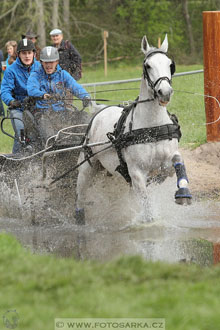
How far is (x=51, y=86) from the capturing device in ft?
28.9

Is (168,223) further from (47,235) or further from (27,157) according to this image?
(27,157)

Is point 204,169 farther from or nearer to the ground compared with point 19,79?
nearer to the ground

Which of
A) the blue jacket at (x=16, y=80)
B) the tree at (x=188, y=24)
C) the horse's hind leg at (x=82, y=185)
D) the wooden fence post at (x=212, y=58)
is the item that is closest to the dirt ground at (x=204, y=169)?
the wooden fence post at (x=212, y=58)

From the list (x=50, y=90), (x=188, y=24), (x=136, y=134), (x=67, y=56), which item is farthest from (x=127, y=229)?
(x=188, y=24)

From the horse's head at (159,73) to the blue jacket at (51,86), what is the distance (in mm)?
1862

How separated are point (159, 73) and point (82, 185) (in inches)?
92.7

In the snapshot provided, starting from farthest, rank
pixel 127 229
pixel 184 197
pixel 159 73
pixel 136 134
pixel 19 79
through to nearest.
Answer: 1. pixel 19 79
2. pixel 127 229
3. pixel 136 134
4. pixel 184 197
5. pixel 159 73

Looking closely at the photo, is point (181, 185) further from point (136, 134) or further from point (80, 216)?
point (80, 216)

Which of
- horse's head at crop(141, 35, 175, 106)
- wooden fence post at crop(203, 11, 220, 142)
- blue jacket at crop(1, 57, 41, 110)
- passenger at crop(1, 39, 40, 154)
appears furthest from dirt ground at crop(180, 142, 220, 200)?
horse's head at crop(141, 35, 175, 106)

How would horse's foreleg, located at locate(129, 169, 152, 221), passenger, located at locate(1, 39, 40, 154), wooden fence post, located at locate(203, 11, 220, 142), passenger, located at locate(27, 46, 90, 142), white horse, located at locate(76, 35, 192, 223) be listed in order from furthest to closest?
wooden fence post, located at locate(203, 11, 220, 142) < passenger, located at locate(1, 39, 40, 154) < passenger, located at locate(27, 46, 90, 142) < horse's foreleg, located at locate(129, 169, 152, 221) < white horse, located at locate(76, 35, 192, 223)

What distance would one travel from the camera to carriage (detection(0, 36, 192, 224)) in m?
6.96

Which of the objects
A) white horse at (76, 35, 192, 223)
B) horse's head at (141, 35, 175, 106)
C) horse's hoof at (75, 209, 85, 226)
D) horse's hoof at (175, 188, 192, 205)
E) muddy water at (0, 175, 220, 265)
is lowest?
horse's hoof at (75, 209, 85, 226)

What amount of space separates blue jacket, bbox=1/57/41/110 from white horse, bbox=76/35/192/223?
2197 mm

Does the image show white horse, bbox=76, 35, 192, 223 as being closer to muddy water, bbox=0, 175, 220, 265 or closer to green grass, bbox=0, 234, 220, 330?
muddy water, bbox=0, 175, 220, 265
